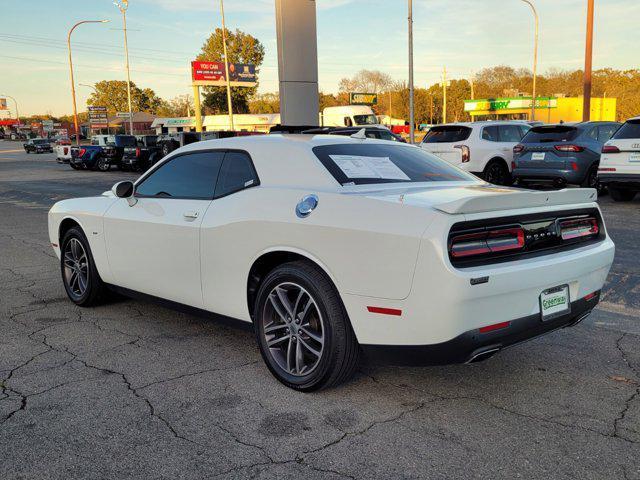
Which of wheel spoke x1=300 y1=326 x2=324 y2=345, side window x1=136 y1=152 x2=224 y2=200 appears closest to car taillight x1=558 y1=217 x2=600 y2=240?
wheel spoke x1=300 y1=326 x2=324 y2=345

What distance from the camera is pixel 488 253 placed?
10.0 feet

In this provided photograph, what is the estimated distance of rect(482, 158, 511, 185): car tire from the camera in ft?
49.3

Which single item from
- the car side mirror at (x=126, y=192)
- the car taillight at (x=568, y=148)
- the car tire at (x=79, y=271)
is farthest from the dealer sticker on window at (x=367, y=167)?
the car taillight at (x=568, y=148)

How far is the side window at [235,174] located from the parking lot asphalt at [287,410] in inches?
45.9

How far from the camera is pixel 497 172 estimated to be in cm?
1517

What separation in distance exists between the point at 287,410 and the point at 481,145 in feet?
41.6

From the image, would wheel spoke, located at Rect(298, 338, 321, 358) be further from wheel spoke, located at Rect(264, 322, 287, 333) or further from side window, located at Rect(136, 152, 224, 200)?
side window, located at Rect(136, 152, 224, 200)

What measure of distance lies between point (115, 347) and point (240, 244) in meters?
1.40

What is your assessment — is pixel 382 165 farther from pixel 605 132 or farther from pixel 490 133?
pixel 490 133

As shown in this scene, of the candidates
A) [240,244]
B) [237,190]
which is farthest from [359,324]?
[237,190]

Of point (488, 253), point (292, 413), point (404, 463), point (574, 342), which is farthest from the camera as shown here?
point (574, 342)

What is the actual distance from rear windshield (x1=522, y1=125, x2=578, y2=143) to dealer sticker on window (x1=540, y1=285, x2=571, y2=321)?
10.3 m

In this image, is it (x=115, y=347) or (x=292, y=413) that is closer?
(x=292, y=413)

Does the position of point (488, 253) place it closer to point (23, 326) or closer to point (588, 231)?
point (588, 231)
